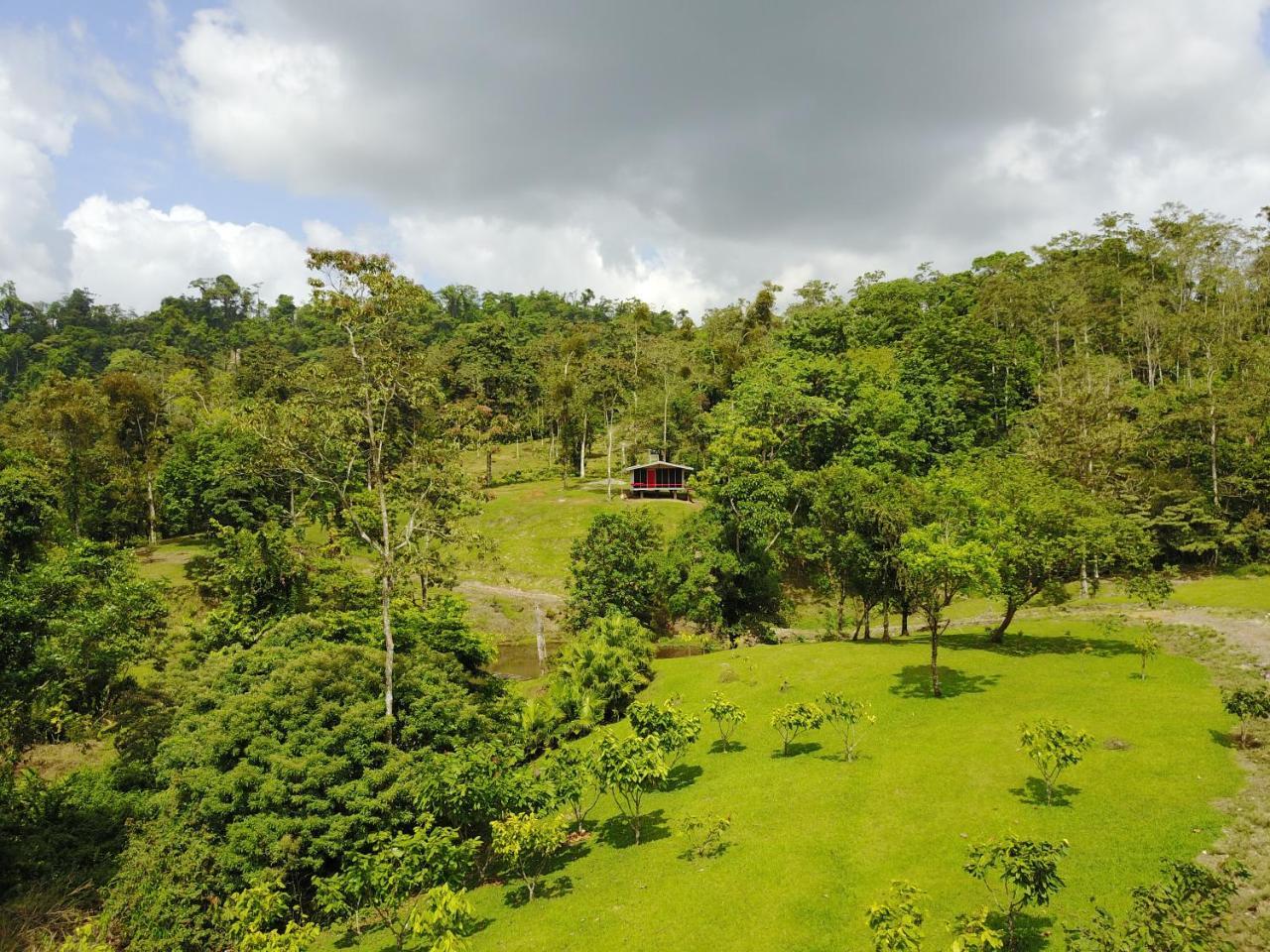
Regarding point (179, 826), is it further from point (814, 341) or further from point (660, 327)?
point (660, 327)

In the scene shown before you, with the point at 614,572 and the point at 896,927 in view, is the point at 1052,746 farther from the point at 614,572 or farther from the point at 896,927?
the point at 614,572

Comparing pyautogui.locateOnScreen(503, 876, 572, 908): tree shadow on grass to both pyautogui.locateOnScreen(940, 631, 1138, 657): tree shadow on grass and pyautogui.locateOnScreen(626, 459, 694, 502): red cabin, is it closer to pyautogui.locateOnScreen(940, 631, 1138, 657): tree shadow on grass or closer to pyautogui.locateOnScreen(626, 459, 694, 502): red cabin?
pyautogui.locateOnScreen(940, 631, 1138, 657): tree shadow on grass

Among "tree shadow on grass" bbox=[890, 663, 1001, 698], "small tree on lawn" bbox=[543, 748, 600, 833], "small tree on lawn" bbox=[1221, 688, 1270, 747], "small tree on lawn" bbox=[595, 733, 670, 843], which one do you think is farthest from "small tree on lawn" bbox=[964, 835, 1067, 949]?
"tree shadow on grass" bbox=[890, 663, 1001, 698]

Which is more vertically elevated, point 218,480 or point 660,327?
point 660,327

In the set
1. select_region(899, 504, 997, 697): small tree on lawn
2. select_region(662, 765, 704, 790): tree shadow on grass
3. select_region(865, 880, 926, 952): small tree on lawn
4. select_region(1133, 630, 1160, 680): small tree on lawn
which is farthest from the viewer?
select_region(1133, 630, 1160, 680): small tree on lawn

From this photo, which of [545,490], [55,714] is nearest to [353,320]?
[55,714]
